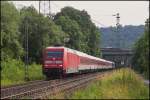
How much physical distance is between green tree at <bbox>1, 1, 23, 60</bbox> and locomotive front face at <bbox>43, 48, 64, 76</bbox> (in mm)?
4743

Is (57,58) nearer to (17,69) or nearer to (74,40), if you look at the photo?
(17,69)

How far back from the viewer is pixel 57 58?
52.9m

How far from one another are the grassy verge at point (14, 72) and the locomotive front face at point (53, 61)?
100 inches

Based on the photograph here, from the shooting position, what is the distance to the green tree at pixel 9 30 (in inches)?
2210

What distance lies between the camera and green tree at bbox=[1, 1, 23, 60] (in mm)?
56125

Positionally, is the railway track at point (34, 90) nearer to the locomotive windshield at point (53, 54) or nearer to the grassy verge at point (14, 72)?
the grassy verge at point (14, 72)

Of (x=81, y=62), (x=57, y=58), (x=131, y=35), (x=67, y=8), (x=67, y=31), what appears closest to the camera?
(x=57, y=58)

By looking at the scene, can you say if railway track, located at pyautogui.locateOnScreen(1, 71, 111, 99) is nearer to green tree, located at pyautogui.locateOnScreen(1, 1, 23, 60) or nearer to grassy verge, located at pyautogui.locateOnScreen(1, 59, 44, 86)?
grassy verge, located at pyautogui.locateOnScreen(1, 59, 44, 86)

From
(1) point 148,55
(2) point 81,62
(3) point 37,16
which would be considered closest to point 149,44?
(1) point 148,55

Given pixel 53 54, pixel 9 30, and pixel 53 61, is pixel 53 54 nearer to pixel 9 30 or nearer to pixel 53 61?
pixel 53 61

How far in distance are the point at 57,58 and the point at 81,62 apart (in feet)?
46.4

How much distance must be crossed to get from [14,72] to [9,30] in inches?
178

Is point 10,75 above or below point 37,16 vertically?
below

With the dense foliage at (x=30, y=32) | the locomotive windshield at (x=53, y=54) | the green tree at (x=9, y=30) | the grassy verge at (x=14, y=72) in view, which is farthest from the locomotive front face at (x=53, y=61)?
the green tree at (x=9, y=30)
